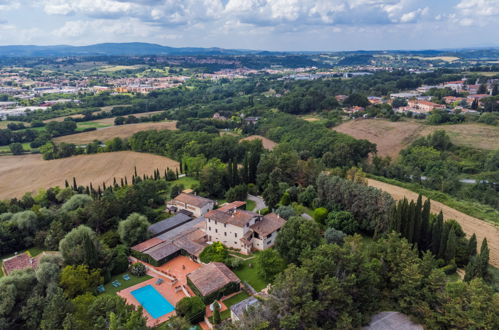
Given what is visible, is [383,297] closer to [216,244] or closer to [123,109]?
[216,244]

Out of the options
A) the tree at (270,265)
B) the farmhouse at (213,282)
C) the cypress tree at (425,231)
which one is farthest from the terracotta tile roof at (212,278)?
the cypress tree at (425,231)

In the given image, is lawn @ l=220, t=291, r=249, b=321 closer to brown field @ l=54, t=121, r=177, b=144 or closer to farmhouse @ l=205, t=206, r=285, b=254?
farmhouse @ l=205, t=206, r=285, b=254

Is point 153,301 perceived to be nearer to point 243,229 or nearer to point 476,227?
point 243,229

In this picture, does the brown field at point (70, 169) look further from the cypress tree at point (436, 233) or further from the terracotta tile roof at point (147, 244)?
the cypress tree at point (436, 233)

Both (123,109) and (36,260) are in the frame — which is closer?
(36,260)

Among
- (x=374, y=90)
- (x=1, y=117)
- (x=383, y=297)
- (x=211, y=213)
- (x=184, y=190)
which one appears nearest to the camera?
(x=383, y=297)

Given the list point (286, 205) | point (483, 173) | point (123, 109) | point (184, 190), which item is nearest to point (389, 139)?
point (483, 173)

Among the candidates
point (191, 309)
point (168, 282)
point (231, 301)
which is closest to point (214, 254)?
point (168, 282)
